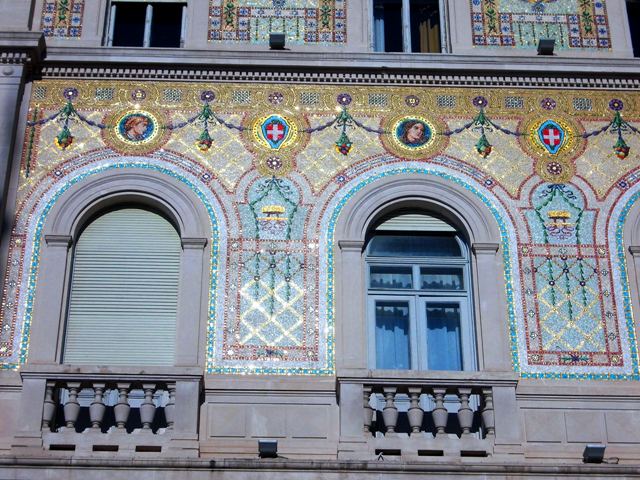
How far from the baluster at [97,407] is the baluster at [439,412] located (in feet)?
14.2

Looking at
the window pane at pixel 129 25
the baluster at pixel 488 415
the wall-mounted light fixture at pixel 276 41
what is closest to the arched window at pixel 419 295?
the baluster at pixel 488 415

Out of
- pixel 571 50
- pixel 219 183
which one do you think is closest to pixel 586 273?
pixel 571 50

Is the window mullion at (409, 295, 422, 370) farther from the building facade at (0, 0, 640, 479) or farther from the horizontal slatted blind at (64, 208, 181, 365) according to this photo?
the horizontal slatted blind at (64, 208, 181, 365)

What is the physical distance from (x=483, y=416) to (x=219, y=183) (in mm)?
5065

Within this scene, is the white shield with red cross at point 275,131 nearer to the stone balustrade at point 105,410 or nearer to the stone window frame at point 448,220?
the stone window frame at point 448,220

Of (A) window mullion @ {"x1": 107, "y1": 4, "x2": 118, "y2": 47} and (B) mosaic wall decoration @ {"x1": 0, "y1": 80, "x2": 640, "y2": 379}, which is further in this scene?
(A) window mullion @ {"x1": 107, "y1": 4, "x2": 118, "y2": 47}

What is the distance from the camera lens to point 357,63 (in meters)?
18.8

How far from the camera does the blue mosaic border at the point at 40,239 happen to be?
16.8 metres

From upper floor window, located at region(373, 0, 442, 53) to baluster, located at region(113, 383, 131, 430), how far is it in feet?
22.7

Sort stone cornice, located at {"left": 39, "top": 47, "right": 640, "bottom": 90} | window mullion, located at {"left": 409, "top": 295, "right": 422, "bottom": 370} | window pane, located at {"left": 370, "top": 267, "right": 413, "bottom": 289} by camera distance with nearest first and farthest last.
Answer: window mullion, located at {"left": 409, "top": 295, "right": 422, "bottom": 370} → window pane, located at {"left": 370, "top": 267, "right": 413, "bottom": 289} → stone cornice, located at {"left": 39, "top": 47, "right": 640, "bottom": 90}

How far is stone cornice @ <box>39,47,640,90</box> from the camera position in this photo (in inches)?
741

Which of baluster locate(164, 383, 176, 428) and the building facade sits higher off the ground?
the building facade

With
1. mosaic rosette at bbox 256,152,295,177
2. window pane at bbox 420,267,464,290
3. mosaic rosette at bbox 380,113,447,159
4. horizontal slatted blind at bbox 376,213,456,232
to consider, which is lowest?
window pane at bbox 420,267,464,290

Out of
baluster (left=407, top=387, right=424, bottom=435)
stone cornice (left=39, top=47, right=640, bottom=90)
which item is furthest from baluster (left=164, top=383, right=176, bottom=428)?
stone cornice (left=39, top=47, right=640, bottom=90)
